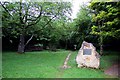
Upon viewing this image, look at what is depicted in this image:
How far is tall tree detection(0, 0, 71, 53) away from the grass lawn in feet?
2.05

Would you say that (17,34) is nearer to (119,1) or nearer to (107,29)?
(107,29)

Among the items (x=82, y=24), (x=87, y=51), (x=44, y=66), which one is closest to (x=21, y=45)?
(x=44, y=66)

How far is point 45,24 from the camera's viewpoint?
7.07 metres

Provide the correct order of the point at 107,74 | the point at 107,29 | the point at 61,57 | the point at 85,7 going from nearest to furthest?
the point at 107,74 < the point at 107,29 < the point at 61,57 < the point at 85,7

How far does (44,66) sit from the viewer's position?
5359 mm

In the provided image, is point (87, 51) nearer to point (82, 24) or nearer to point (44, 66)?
point (44, 66)

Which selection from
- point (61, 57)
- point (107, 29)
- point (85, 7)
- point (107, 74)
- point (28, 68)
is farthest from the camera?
point (85, 7)

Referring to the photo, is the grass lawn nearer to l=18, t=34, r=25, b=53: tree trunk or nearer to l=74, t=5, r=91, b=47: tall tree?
l=18, t=34, r=25, b=53: tree trunk

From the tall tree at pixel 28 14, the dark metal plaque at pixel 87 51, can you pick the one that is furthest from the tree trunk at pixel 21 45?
the dark metal plaque at pixel 87 51

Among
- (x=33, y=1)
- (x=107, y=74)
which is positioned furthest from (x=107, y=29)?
(x=33, y=1)

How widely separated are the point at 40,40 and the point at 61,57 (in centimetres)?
92

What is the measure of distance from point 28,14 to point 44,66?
228 cm

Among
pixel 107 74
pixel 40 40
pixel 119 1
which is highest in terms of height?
pixel 119 1

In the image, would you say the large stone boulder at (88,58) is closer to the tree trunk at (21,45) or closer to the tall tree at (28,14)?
the tall tree at (28,14)
